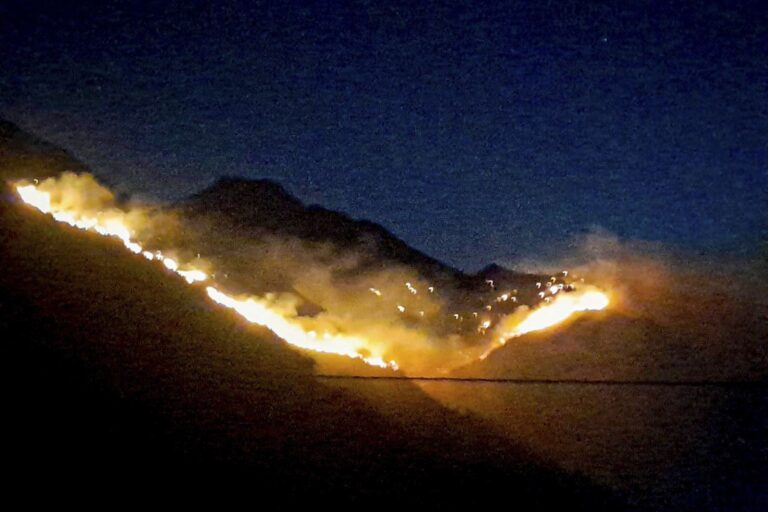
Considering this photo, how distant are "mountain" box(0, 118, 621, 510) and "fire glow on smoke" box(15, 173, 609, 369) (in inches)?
52.1

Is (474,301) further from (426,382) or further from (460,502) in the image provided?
(460,502)

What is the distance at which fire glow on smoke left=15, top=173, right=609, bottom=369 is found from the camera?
12.4m

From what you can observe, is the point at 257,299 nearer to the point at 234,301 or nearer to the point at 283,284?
the point at 234,301

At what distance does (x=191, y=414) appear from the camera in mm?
8773

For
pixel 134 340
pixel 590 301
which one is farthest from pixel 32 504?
pixel 590 301

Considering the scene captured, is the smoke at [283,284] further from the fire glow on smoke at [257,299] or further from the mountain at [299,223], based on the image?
the mountain at [299,223]

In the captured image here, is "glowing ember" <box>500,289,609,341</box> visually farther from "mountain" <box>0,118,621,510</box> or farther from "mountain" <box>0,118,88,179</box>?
"mountain" <box>0,118,88,179</box>

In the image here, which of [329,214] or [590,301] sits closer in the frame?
[590,301]

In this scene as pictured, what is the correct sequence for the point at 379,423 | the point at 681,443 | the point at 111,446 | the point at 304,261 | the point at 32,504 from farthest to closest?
the point at 304,261 < the point at 681,443 < the point at 379,423 < the point at 111,446 < the point at 32,504

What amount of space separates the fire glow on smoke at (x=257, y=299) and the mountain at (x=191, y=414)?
1322mm

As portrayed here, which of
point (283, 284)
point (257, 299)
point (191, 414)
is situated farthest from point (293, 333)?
point (283, 284)

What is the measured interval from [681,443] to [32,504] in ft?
29.8

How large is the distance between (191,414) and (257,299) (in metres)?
6.08

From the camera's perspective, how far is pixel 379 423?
962 cm
